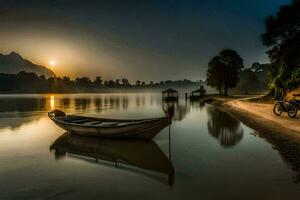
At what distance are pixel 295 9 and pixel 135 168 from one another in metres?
35.3

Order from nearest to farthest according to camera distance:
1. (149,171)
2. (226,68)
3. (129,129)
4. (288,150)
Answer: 1. (149,171)
2. (288,150)
3. (129,129)
4. (226,68)

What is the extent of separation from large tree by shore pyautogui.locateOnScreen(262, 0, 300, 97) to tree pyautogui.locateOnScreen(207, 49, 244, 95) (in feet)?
121

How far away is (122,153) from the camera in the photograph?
1388cm

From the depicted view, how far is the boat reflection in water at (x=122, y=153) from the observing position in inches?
431

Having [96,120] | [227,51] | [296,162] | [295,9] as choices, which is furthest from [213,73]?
[296,162]

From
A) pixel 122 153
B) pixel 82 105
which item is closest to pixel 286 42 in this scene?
pixel 122 153

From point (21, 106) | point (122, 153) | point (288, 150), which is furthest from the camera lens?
point (21, 106)

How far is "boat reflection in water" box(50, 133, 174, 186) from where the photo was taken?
10.9 m

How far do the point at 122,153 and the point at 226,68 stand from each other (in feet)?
228

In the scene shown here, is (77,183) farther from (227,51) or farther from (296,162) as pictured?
(227,51)

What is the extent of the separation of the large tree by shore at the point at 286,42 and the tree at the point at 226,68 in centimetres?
3683

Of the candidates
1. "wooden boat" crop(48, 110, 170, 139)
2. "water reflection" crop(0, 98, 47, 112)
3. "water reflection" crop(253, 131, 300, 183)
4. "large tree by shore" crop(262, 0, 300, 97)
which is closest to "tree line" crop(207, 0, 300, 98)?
"large tree by shore" crop(262, 0, 300, 97)

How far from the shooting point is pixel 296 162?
10.7m

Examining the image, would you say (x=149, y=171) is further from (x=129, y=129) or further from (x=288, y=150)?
(x=288, y=150)
